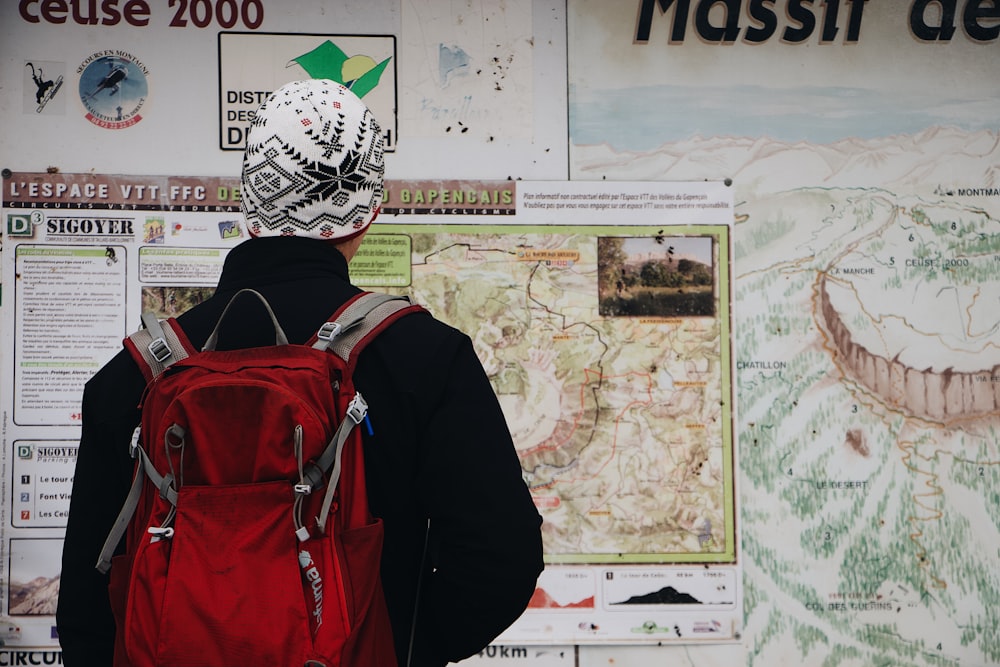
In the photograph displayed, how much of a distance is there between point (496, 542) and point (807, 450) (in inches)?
62.7

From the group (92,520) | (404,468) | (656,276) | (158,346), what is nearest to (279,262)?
(158,346)

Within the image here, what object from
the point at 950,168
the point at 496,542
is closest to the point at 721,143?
the point at 950,168

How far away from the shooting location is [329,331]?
1.11m

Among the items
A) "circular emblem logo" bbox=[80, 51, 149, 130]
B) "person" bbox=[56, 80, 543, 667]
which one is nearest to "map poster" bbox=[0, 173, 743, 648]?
"circular emblem logo" bbox=[80, 51, 149, 130]

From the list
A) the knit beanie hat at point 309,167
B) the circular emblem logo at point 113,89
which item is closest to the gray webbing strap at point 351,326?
the knit beanie hat at point 309,167

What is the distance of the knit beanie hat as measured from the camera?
3.84 ft

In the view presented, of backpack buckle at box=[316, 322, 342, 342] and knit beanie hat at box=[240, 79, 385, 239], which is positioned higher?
knit beanie hat at box=[240, 79, 385, 239]

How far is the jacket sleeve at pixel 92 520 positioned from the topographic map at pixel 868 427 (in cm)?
171

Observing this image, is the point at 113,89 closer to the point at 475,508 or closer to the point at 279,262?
the point at 279,262

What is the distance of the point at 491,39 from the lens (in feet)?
8.06

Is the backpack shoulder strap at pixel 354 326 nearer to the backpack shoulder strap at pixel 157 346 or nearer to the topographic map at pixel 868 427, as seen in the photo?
the backpack shoulder strap at pixel 157 346

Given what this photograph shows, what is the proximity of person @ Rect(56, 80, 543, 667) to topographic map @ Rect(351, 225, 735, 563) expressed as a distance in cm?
119

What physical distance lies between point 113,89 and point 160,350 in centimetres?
152

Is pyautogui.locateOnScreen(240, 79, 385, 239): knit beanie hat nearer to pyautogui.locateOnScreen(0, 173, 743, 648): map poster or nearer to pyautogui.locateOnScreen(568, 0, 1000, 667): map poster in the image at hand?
pyautogui.locateOnScreen(0, 173, 743, 648): map poster
